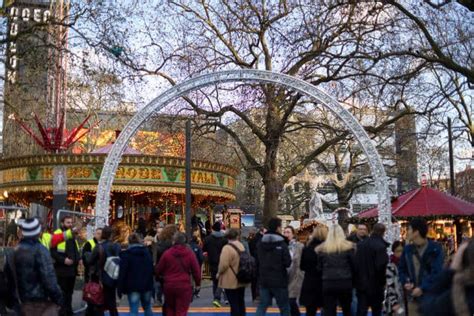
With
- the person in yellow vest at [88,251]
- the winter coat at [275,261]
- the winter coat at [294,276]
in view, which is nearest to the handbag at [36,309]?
the person in yellow vest at [88,251]

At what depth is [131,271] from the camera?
8.23m

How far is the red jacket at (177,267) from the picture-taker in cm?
812

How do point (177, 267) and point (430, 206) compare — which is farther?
point (430, 206)

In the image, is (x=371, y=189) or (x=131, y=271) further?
(x=371, y=189)

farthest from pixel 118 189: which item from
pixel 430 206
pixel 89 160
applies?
pixel 430 206

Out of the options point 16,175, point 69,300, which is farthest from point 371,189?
point 69,300

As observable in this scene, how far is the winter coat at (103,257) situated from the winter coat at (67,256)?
0.57m

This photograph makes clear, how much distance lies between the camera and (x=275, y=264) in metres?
8.56

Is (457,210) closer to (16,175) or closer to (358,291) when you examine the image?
(358,291)

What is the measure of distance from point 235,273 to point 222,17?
16839 millimetres

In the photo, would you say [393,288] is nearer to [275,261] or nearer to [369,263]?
[369,263]

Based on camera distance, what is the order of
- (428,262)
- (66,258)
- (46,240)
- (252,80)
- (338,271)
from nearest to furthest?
(428,262), (338,271), (66,258), (46,240), (252,80)

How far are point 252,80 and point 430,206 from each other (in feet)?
23.5

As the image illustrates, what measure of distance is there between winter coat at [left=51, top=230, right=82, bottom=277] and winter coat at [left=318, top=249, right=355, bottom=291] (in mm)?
3818
